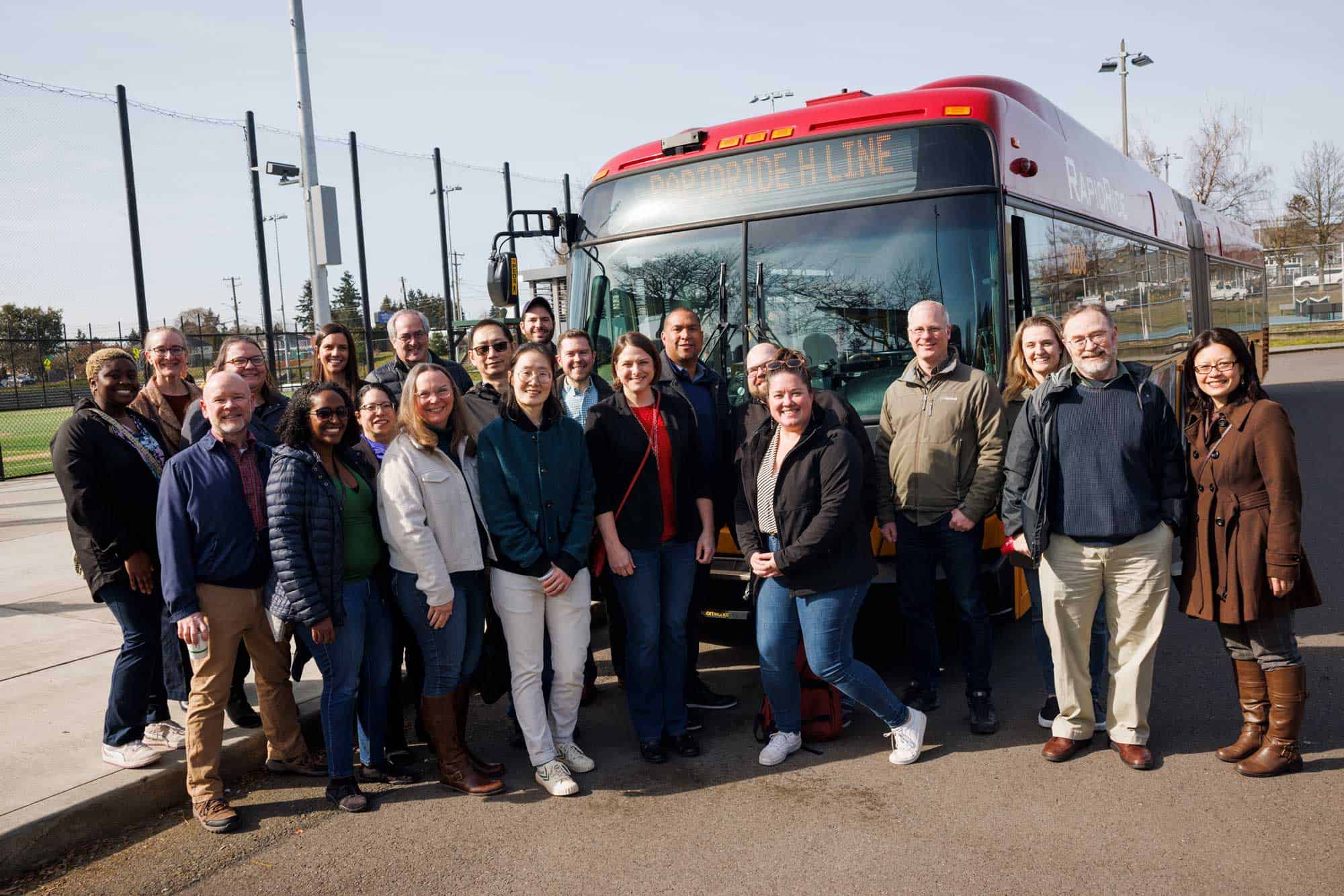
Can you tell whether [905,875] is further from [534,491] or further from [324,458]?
[324,458]

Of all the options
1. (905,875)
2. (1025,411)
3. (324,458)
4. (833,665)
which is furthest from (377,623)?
(1025,411)

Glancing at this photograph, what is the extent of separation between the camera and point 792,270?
5.71 metres

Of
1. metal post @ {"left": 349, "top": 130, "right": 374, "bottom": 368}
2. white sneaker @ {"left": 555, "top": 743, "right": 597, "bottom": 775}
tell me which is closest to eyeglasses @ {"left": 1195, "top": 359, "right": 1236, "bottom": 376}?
white sneaker @ {"left": 555, "top": 743, "right": 597, "bottom": 775}

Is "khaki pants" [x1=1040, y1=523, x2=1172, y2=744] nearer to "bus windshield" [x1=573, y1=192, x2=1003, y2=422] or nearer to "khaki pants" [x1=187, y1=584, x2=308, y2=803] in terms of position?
"bus windshield" [x1=573, y1=192, x2=1003, y2=422]

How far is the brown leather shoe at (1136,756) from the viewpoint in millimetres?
4082

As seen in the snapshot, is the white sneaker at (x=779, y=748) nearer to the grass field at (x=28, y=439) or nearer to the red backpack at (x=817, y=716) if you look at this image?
the red backpack at (x=817, y=716)

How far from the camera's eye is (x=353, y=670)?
4.11 m

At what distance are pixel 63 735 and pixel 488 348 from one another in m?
2.67

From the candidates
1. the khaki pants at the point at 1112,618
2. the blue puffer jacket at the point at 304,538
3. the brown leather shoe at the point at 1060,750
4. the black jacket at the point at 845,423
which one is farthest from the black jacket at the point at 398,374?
the brown leather shoe at the point at 1060,750

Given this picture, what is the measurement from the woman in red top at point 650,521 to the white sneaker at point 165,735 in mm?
2067

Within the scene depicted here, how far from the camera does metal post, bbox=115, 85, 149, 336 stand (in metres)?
13.0

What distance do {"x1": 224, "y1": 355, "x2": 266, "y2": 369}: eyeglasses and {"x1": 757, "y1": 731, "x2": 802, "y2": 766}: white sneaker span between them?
10.2 ft

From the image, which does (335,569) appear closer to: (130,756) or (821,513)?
(130,756)

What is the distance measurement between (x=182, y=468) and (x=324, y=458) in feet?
1.74
